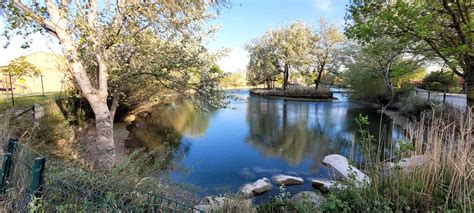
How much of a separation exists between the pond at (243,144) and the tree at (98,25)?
1609 mm

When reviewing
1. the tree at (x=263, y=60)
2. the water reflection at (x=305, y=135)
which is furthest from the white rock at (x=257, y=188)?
the tree at (x=263, y=60)

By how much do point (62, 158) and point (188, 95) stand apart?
8.48 ft

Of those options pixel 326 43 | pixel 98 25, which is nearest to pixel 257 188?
pixel 98 25

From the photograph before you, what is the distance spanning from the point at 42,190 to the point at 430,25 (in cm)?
837

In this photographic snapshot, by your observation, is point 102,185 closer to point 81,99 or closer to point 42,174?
point 42,174

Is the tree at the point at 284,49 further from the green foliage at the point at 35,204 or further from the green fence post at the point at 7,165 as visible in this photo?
the green foliage at the point at 35,204

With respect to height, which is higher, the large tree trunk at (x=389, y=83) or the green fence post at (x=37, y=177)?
the large tree trunk at (x=389, y=83)

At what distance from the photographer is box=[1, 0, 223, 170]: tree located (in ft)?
12.1

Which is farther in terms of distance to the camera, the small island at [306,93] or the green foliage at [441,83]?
the small island at [306,93]

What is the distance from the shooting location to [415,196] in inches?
87.0

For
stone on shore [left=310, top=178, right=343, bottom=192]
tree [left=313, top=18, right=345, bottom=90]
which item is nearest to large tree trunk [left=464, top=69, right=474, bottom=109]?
stone on shore [left=310, top=178, right=343, bottom=192]

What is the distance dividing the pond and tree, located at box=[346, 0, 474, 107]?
95.1 inches

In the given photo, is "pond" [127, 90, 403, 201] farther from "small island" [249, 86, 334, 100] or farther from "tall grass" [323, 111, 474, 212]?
"small island" [249, 86, 334, 100]

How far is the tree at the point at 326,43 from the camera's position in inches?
837
